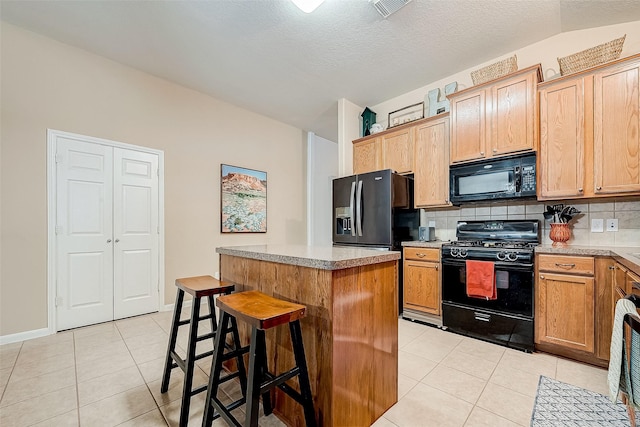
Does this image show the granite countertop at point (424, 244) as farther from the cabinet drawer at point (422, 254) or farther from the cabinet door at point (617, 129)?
the cabinet door at point (617, 129)

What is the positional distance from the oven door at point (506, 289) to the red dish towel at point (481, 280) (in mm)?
52

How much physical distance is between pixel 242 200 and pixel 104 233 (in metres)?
1.76

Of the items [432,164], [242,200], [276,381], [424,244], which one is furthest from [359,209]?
[276,381]

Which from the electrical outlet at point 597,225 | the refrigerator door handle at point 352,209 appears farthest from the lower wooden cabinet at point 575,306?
the refrigerator door handle at point 352,209

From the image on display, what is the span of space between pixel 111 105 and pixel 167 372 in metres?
2.95

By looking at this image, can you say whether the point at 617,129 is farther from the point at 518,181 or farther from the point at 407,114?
the point at 407,114

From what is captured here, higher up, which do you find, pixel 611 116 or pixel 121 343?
pixel 611 116

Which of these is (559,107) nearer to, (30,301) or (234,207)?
(234,207)

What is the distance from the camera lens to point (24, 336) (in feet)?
8.33

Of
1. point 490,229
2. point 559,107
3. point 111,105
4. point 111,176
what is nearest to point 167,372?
point 111,176

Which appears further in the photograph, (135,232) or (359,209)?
(359,209)

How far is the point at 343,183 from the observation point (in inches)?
144

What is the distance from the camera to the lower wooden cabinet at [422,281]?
9.37ft

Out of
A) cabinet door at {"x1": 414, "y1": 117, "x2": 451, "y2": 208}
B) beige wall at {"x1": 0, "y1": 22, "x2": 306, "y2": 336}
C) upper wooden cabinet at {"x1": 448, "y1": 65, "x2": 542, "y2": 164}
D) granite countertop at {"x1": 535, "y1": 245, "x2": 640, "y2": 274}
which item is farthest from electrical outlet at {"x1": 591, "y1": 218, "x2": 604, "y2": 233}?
beige wall at {"x1": 0, "y1": 22, "x2": 306, "y2": 336}
